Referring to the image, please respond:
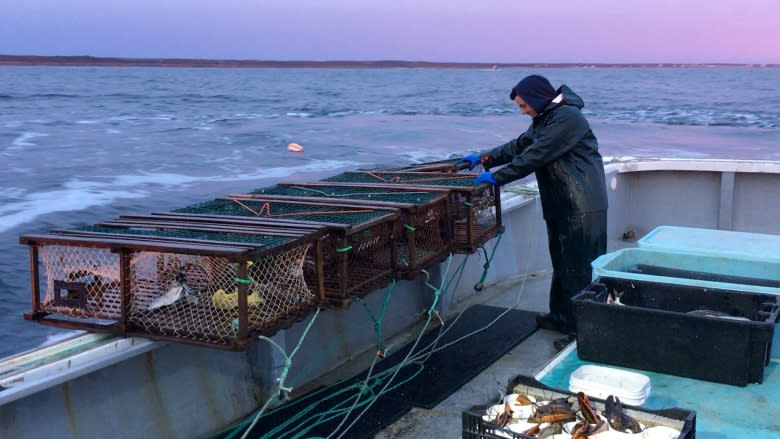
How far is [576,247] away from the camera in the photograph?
205 inches

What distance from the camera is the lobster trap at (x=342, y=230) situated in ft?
12.1

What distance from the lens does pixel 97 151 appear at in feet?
85.1

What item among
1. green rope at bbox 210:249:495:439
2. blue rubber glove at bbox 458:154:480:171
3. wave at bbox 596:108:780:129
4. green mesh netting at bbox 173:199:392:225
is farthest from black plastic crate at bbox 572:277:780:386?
wave at bbox 596:108:780:129

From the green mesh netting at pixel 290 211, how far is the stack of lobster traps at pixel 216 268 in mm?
11

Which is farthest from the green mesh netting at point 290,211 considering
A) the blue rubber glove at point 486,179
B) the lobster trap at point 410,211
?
the blue rubber glove at point 486,179

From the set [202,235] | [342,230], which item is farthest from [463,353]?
[202,235]

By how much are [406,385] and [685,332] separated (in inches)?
86.9

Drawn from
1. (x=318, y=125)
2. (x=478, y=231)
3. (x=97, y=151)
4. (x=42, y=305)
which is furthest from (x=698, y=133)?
(x=42, y=305)

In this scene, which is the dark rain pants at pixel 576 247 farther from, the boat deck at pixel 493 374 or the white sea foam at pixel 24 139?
the white sea foam at pixel 24 139

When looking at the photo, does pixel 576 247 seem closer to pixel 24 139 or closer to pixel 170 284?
pixel 170 284

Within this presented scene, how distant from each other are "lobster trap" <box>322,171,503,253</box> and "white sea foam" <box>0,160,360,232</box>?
11.0 m

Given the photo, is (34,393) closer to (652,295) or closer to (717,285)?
(652,295)

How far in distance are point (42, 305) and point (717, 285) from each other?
3.02 m

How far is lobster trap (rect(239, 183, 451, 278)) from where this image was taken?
4.23 m
